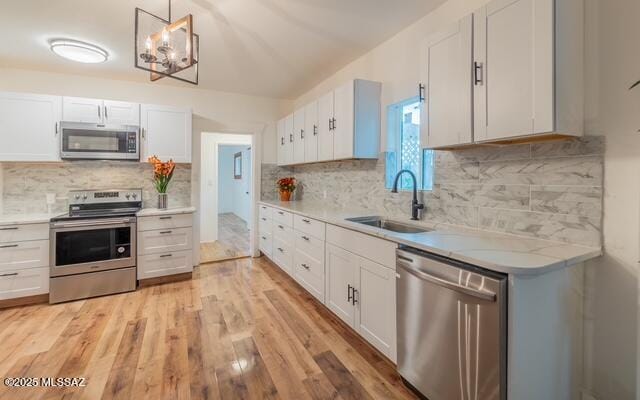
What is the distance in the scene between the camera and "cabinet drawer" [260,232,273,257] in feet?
13.2

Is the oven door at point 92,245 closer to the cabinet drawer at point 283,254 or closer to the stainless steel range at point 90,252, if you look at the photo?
the stainless steel range at point 90,252

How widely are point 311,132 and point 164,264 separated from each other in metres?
2.40

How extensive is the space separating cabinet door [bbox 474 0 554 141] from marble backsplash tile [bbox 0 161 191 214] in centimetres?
394

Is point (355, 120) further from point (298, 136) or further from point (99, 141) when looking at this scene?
point (99, 141)

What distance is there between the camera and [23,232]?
2.89 m

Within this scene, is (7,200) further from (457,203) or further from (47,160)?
(457,203)

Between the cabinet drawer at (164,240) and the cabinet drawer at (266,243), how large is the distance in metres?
1.00

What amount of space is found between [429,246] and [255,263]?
3.26m

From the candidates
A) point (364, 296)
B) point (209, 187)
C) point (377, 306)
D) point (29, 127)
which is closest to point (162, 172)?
point (29, 127)

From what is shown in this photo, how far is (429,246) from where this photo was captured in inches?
61.0

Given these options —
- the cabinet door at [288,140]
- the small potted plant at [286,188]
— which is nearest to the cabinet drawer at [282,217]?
the small potted plant at [286,188]

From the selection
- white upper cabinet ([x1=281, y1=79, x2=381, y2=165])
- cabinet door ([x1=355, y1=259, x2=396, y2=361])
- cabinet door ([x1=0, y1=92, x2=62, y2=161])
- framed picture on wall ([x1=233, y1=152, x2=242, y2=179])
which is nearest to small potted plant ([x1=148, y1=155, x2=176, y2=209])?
cabinet door ([x1=0, y1=92, x2=62, y2=161])

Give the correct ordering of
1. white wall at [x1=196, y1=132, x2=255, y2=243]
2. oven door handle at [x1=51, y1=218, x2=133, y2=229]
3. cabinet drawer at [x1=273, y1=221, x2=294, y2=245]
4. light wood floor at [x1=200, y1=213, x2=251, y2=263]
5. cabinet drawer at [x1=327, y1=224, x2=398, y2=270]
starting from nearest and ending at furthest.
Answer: cabinet drawer at [x1=327, y1=224, x2=398, y2=270] < oven door handle at [x1=51, y1=218, x2=133, y2=229] < cabinet drawer at [x1=273, y1=221, x2=294, y2=245] < light wood floor at [x1=200, y1=213, x2=251, y2=263] < white wall at [x1=196, y1=132, x2=255, y2=243]

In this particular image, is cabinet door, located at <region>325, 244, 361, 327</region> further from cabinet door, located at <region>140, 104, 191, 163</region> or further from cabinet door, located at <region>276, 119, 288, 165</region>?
cabinet door, located at <region>140, 104, 191, 163</region>
